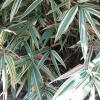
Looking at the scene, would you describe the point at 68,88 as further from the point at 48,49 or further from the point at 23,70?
the point at 48,49

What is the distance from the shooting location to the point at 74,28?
167cm

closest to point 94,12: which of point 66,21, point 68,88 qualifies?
point 66,21

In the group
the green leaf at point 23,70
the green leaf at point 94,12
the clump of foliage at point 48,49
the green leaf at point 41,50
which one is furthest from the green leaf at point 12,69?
the green leaf at point 94,12

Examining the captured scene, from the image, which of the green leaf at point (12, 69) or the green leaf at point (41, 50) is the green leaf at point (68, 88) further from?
the green leaf at point (41, 50)

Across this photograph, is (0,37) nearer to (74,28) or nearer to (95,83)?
(74,28)

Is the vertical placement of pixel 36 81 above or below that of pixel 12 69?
below

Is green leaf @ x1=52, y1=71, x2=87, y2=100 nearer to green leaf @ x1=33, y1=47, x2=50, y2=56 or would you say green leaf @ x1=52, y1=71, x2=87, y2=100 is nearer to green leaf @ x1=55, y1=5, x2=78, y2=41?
green leaf @ x1=55, y1=5, x2=78, y2=41

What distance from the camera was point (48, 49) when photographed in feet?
5.48

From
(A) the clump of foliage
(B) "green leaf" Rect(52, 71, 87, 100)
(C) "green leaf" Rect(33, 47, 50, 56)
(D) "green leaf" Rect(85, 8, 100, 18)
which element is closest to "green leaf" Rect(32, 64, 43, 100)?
(A) the clump of foliage

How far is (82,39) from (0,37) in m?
0.45

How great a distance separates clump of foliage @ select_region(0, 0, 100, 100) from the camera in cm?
120

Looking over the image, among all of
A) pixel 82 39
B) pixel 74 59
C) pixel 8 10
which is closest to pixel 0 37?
pixel 8 10

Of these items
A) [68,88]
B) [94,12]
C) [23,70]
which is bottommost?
[68,88]

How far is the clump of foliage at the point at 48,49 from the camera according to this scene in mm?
1204
